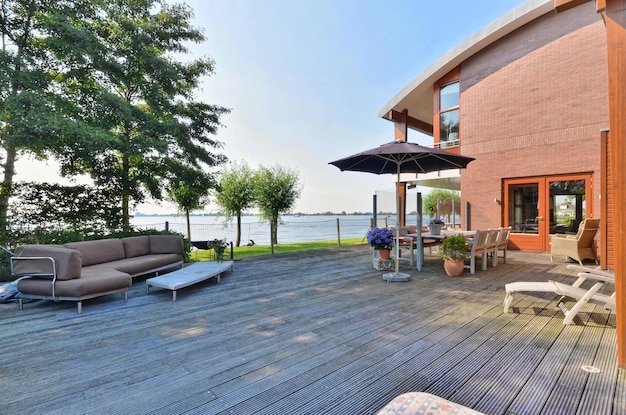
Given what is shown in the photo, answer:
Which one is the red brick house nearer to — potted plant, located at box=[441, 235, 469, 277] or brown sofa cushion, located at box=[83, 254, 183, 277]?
potted plant, located at box=[441, 235, 469, 277]

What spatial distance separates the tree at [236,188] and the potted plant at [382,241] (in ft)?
32.4

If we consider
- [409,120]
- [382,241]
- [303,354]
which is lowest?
[303,354]

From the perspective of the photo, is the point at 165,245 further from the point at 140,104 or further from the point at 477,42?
the point at 477,42

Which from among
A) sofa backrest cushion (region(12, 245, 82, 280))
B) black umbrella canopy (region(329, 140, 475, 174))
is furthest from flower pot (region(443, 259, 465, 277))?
sofa backrest cushion (region(12, 245, 82, 280))

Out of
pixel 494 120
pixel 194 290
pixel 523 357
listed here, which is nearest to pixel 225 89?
pixel 194 290

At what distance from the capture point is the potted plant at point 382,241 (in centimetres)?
639

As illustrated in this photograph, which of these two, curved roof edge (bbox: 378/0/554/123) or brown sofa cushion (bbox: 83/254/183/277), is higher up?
curved roof edge (bbox: 378/0/554/123)

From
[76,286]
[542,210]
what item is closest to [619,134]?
[76,286]

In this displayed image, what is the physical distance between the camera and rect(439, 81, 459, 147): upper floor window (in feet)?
37.4

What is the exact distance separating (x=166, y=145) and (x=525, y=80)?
1088cm

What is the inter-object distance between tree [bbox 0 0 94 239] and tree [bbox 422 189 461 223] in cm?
1696

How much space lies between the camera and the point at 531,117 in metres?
9.20

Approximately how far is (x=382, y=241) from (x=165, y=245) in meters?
4.73

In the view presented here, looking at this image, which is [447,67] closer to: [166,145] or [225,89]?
[225,89]
